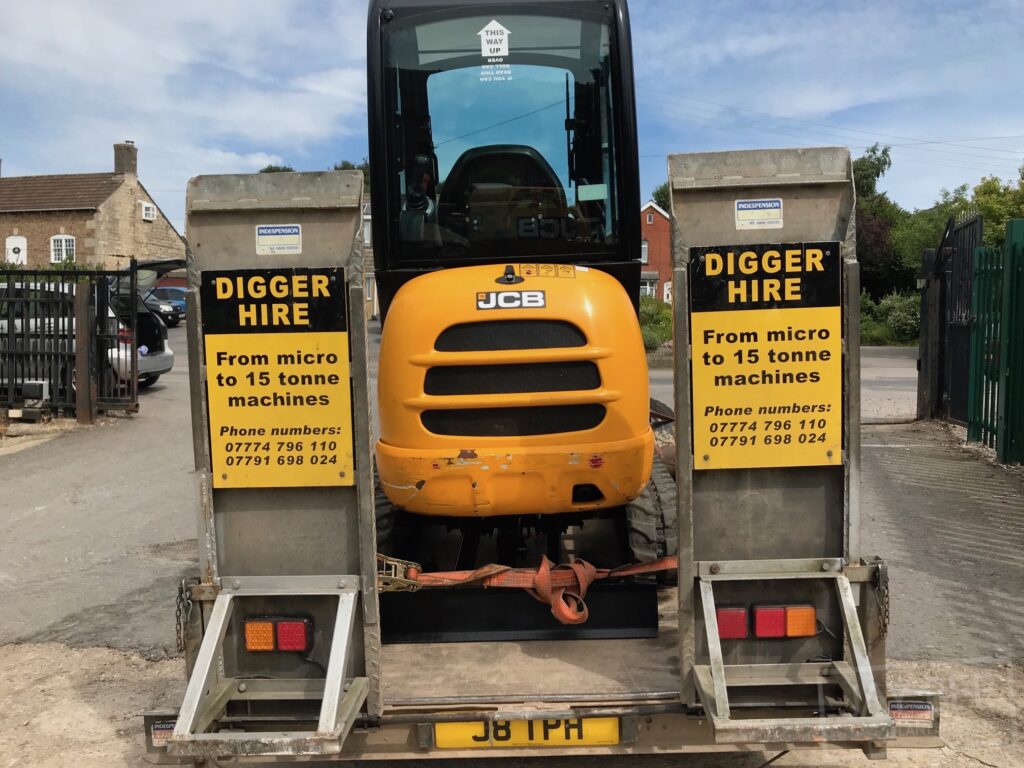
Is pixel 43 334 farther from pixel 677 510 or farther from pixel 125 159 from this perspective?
pixel 125 159

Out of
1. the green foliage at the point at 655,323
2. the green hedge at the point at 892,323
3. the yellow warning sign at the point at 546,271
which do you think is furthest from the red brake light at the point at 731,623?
the green hedge at the point at 892,323

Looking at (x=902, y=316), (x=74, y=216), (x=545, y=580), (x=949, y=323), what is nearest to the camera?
(x=545, y=580)

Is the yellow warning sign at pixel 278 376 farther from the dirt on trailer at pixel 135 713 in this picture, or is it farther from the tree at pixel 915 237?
the tree at pixel 915 237

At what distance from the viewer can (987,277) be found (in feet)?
31.7

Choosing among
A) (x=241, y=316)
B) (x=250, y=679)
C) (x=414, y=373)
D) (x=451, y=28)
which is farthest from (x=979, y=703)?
(x=451, y=28)

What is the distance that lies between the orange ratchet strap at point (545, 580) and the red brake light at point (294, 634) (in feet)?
1.81

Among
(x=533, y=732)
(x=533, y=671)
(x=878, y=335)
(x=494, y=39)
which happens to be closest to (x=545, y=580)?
(x=533, y=671)

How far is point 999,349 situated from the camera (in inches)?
361

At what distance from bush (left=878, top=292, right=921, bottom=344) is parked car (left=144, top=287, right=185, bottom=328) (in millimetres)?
28610

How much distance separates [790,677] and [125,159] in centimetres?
4513

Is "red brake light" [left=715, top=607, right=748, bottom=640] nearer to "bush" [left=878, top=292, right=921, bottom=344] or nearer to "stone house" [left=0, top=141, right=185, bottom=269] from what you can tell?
"bush" [left=878, top=292, right=921, bottom=344]

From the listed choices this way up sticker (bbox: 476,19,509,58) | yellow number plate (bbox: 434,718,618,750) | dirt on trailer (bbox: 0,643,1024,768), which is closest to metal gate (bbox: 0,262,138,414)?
dirt on trailer (bbox: 0,643,1024,768)

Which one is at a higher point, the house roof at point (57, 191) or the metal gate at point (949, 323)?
the house roof at point (57, 191)

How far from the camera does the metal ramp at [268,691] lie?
9.00 ft
